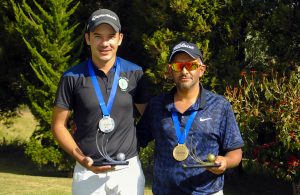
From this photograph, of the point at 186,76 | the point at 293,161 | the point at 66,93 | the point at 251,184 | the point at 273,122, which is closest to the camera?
the point at 186,76

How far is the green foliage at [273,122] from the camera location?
335 inches

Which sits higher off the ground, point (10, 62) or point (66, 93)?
point (10, 62)

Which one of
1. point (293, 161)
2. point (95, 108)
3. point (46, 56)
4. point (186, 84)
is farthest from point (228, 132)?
point (46, 56)

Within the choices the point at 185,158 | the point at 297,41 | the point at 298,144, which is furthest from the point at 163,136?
the point at 297,41

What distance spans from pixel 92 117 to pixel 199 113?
79 cm

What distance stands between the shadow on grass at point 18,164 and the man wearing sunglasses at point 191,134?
8896 millimetres

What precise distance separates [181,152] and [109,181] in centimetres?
64

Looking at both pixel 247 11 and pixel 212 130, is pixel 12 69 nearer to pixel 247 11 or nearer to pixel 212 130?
pixel 247 11

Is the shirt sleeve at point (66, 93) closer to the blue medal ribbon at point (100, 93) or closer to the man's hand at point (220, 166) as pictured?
the blue medal ribbon at point (100, 93)

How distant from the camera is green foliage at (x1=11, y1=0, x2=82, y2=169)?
38.5ft

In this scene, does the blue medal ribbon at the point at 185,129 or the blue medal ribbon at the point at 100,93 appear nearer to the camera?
the blue medal ribbon at the point at 185,129

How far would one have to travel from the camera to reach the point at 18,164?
574 inches

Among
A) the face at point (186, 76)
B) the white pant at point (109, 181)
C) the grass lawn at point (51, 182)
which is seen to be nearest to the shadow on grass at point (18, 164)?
the grass lawn at point (51, 182)

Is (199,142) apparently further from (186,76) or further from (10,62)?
(10,62)
